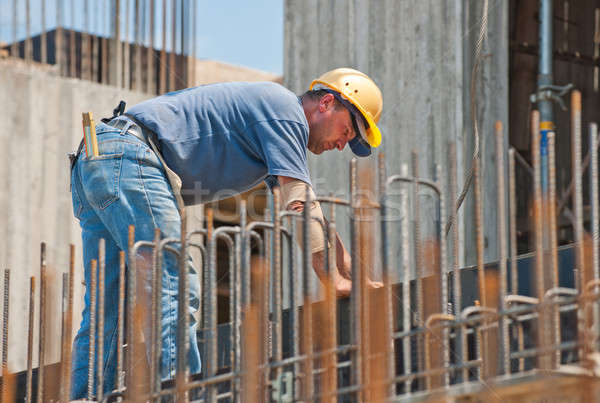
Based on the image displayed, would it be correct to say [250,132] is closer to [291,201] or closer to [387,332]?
[291,201]

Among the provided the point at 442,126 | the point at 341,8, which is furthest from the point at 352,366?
the point at 341,8

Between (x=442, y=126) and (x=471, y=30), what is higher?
(x=471, y=30)

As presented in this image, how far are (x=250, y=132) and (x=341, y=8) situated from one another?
15.1 ft

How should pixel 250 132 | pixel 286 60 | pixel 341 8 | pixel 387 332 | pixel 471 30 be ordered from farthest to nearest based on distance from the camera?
1. pixel 286 60
2. pixel 341 8
3. pixel 471 30
4. pixel 250 132
5. pixel 387 332

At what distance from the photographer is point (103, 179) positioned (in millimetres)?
4312

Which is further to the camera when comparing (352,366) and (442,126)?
(442,126)

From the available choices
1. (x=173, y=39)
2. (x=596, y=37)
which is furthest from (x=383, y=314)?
(x=596, y=37)

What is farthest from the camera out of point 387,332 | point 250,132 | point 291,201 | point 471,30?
point 471,30

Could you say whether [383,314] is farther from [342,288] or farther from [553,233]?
[553,233]

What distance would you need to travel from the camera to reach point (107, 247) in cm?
459

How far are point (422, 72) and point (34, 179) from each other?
11.5 feet

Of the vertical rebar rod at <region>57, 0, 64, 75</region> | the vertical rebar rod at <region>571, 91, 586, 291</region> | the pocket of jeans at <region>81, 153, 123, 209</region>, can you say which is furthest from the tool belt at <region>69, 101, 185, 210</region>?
the vertical rebar rod at <region>57, 0, 64, 75</region>

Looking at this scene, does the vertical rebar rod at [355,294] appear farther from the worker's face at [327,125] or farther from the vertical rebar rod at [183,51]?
the vertical rebar rod at [183,51]

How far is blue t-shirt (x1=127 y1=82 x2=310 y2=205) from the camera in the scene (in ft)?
14.3
